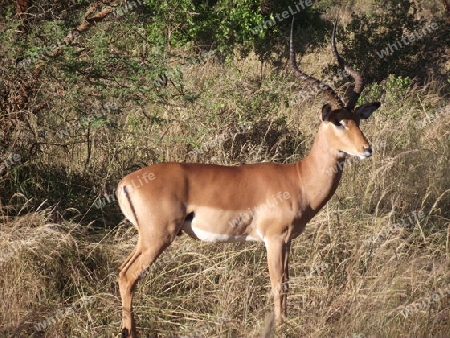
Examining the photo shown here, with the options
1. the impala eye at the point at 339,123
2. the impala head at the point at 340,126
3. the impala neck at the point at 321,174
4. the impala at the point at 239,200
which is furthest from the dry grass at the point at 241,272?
the impala eye at the point at 339,123

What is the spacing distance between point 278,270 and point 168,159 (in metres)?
3.03

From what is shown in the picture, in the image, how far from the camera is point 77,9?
7.45m

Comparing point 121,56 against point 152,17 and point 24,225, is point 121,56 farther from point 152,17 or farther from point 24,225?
point 24,225

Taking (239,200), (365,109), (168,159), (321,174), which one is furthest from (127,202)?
(168,159)

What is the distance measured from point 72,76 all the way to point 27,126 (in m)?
0.77

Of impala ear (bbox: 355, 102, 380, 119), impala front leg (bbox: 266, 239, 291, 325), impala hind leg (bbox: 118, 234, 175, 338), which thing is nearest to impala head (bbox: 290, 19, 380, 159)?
impala ear (bbox: 355, 102, 380, 119)

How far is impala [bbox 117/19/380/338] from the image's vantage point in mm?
5109

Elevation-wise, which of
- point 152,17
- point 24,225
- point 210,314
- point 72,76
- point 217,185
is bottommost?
point 210,314

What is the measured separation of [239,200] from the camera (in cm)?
539

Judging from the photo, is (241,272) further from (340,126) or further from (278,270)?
(340,126)

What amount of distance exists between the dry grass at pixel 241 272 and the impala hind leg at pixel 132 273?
0.24 metres

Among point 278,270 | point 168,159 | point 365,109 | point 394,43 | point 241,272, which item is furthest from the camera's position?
point 394,43

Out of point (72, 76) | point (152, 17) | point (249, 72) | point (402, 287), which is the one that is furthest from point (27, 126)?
point (249, 72)

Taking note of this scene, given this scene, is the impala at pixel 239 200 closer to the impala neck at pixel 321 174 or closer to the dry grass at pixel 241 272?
the impala neck at pixel 321 174
